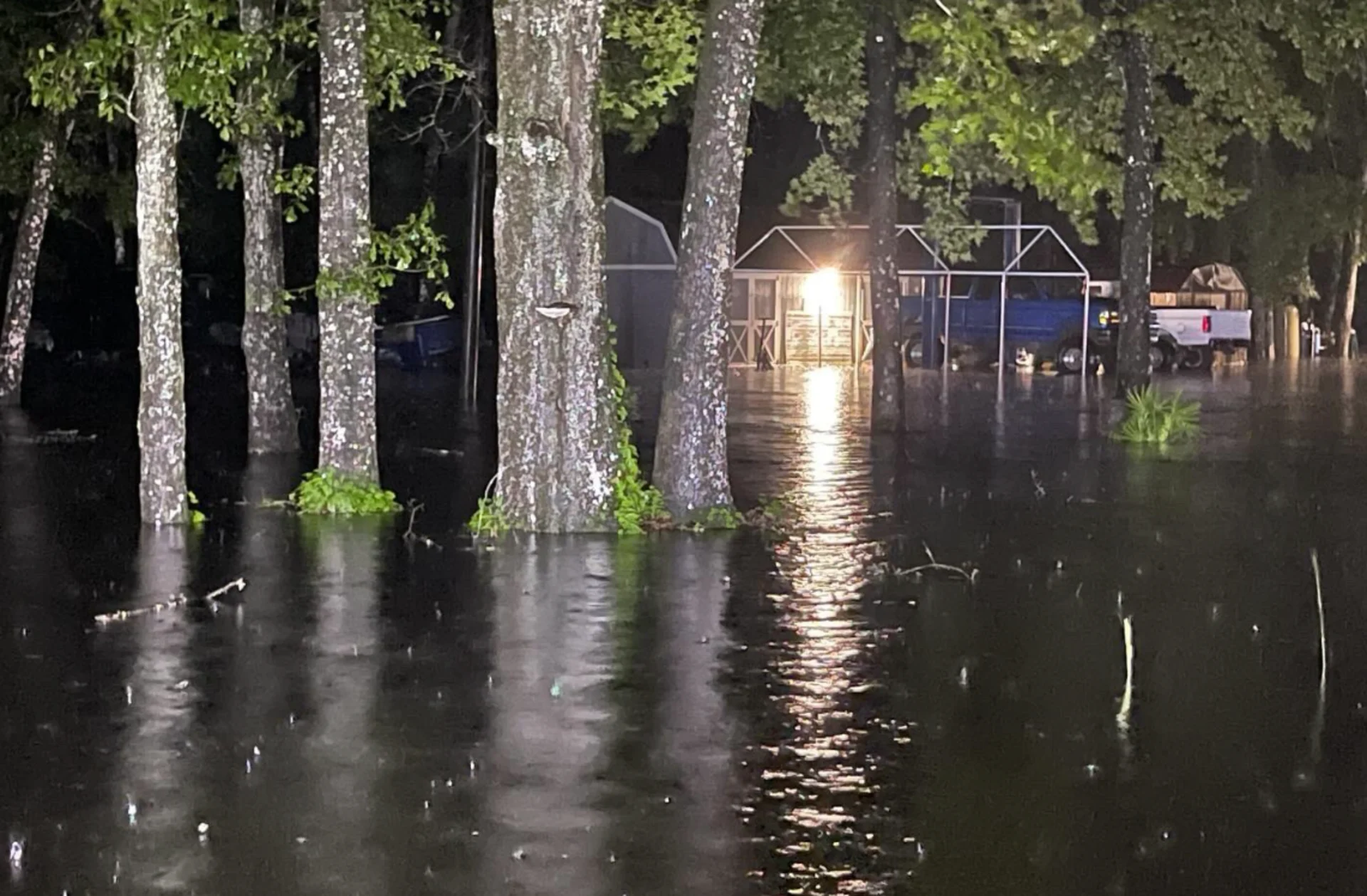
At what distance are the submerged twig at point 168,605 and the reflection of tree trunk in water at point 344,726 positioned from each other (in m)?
0.53

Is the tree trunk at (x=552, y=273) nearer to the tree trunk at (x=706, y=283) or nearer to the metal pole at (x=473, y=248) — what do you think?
the tree trunk at (x=706, y=283)

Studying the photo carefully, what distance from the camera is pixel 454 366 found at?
49.0 metres

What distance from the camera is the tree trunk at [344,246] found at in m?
17.3

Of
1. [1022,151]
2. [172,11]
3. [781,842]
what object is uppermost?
[172,11]

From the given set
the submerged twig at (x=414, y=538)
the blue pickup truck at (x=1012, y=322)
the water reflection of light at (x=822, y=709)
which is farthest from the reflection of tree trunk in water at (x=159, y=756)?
the blue pickup truck at (x=1012, y=322)

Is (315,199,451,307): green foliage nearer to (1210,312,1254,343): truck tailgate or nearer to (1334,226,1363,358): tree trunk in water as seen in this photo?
(1210,312,1254,343): truck tailgate

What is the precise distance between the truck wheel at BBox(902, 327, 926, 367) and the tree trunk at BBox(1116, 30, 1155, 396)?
65.9ft

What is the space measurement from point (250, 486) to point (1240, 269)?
48.8m

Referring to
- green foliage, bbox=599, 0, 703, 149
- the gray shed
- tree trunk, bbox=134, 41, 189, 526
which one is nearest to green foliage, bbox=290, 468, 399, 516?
tree trunk, bbox=134, 41, 189, 526

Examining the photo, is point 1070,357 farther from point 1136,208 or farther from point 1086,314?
point 1136,208

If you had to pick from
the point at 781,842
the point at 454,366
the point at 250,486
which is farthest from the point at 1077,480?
the point at 454,366

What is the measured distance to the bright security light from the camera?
53094 mm

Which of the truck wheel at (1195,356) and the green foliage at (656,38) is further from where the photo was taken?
the truck wheel at (1195,356)

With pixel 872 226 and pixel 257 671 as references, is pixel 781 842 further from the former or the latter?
pixel 872 226
